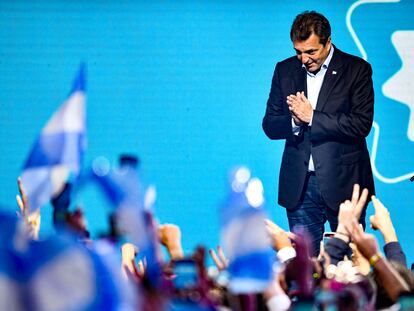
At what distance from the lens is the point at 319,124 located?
5.09 m

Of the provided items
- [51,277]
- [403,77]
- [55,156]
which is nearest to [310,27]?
[403,77]

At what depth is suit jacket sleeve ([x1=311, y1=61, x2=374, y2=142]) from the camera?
508cm

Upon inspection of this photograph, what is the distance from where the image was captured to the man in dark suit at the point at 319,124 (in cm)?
510

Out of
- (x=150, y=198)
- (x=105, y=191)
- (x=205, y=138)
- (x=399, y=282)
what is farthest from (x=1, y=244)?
(x=205, y=138)

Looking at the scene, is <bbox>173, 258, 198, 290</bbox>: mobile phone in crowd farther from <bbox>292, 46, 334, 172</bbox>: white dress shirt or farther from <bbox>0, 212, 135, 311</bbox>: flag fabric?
<bbox>292, 46, 334, 172</bbox>: white dress shirt

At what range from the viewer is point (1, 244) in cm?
122

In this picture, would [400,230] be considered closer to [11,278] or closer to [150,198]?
[150,198]

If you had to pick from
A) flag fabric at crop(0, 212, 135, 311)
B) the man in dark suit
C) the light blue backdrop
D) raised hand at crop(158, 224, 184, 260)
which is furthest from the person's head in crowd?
the light blue backdrop

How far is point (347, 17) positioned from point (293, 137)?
717 mm

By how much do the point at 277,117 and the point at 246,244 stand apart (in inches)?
144

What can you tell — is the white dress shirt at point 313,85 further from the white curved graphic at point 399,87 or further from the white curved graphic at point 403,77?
the white curved graphic at point 403,77

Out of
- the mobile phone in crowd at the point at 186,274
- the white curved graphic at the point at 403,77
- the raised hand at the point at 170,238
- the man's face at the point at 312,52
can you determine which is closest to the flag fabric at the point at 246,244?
the mobile phone in crowd at the point at 186,274

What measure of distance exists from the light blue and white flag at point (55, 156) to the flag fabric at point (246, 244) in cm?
38

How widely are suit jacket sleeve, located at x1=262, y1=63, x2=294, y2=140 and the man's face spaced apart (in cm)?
16
